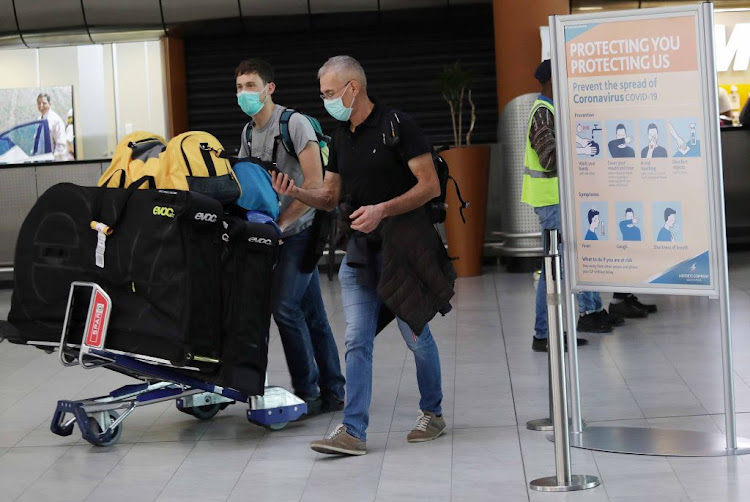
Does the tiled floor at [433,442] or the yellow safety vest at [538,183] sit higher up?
the yellow safety vest at [538,183]

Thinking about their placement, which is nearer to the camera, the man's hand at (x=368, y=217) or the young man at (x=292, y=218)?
the man's hand at (x=368, y=217)

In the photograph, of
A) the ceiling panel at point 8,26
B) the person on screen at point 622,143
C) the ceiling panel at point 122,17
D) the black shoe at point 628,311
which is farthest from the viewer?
the ceiling panel at point 8,26

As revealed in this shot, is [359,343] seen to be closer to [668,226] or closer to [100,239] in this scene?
[100,239]

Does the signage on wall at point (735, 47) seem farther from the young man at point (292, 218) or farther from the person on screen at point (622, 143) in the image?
the person on screen at point (622, 143)

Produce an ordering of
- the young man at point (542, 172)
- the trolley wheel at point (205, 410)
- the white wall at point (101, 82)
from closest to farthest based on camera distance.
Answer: the trolley wheel at point (205, 410), the young man at point (542, 172), the white wall at point (101, 82)

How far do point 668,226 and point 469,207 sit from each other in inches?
226

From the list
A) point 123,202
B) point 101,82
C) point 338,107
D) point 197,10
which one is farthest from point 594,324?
point 101,82

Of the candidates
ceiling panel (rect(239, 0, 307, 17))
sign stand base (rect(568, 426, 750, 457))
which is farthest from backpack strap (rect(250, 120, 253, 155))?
ceiling panel (rect(239, 0, 307, 17))

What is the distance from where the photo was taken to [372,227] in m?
4.45

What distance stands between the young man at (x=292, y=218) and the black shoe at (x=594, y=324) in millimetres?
2236

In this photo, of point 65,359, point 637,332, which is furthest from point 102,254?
point 637,332

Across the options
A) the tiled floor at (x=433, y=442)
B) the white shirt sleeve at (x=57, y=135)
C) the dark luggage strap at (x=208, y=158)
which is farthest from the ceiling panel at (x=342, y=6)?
the dark luggage strap at (x=208, y=158)

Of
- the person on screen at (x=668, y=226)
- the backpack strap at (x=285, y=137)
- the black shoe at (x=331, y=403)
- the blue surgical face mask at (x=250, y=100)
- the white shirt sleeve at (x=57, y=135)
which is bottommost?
the black shoe at (x=331, y=403)

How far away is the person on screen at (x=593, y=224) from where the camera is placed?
4.61m
